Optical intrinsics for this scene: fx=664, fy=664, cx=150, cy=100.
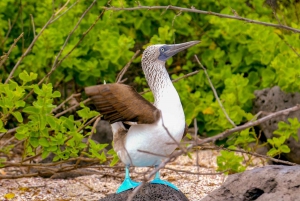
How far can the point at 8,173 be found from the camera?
16.7 ft

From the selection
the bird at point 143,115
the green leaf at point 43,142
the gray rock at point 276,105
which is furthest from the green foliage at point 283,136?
the green leaf at point 43,142

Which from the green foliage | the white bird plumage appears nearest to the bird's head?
the white bird plumage

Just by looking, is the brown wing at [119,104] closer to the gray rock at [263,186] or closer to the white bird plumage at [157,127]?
the white bird plumage at [157,127]

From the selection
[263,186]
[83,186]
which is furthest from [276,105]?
[263,186]

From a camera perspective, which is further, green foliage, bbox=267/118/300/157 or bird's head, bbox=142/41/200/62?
green foliage, bbox=267/118/300/157

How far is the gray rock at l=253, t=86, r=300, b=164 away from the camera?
520cm

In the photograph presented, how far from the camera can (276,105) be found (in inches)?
216

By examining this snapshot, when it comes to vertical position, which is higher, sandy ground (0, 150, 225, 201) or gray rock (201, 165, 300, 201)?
gray rock (201, 165, 300, 201)

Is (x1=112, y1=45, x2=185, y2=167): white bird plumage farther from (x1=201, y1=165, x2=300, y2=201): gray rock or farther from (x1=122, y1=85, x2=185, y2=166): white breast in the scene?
(x1=201, y1=165, x2=300, y2=201): gray rock

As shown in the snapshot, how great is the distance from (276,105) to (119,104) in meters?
2.52

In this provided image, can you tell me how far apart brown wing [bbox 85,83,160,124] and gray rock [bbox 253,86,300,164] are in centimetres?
221

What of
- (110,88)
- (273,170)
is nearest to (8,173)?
(110,88)

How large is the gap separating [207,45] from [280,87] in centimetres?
103

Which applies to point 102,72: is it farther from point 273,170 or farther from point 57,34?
point 273,170
